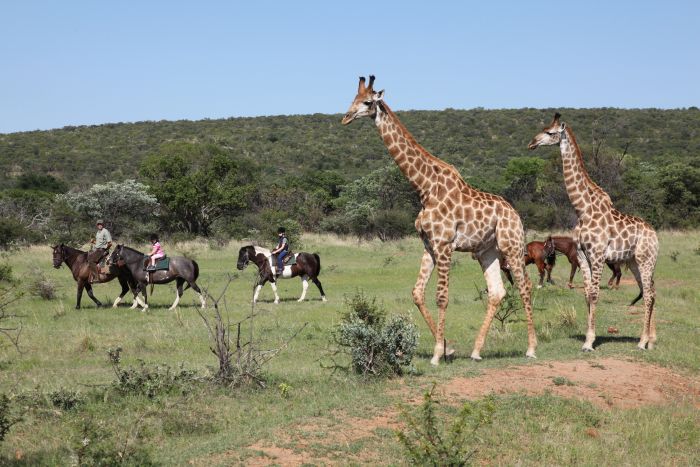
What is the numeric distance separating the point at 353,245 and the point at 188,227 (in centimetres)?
1083

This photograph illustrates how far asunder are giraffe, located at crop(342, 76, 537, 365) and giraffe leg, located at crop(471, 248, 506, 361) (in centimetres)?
2

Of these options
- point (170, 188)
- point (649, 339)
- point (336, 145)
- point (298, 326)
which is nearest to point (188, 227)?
point (170, 188)

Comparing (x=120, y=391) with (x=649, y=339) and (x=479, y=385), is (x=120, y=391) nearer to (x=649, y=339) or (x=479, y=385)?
(x=479, y=385)

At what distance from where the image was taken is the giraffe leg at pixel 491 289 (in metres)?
11.9

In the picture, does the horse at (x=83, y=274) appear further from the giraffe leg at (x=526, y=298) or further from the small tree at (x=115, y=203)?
the small tree at (x=115, y=203)

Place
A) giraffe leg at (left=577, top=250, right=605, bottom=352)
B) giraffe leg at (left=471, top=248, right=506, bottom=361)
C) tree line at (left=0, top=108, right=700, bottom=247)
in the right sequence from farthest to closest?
1. tree line at (left=0, top=108, right=700, bottom=247)
2. giraffe leg at (left=577, top=250, right=605, bottom=352)
3. giraffe leg at (left=471, top=248, right=506, bottom=361)

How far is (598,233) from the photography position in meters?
13.1

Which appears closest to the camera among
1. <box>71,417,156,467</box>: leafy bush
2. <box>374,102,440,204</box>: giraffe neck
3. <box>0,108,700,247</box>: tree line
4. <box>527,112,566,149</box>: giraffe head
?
<box>71,417,156,467</box>: leafy bush

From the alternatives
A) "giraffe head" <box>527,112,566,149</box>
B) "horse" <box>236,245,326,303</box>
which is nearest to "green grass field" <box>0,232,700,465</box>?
"horse" <box>236,245,326,303</box>

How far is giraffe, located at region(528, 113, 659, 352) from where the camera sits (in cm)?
1307

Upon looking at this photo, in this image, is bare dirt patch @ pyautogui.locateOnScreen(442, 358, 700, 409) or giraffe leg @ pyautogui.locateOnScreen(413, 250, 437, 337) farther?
giraffe leg @ pyautogui.locateOnScreen(413, 250, 437, 337)

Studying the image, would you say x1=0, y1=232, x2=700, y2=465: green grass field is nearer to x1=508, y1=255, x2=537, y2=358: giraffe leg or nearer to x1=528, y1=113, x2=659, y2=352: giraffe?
x1=508, y1=255, x2=537, y2=358: giraffe leg

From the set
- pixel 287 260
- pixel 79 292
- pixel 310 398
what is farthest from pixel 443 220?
pixel 79 292

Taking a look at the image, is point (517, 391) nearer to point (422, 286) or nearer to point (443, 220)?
point (422, 286)
